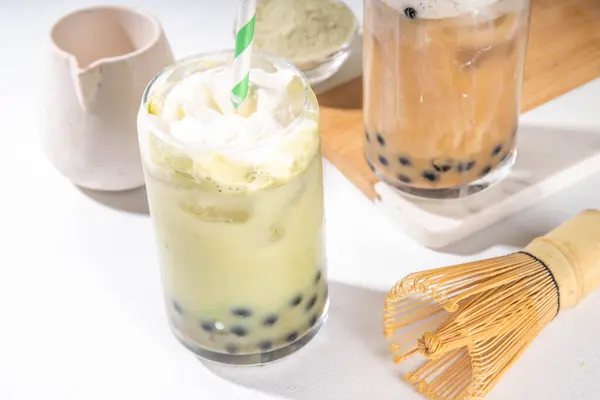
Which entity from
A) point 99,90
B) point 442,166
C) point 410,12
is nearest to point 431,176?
point 442,166

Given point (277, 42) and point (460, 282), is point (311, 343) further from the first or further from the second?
point (277, 42)

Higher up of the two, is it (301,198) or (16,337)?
(301,198)

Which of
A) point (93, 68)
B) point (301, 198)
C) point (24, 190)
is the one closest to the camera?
point (301, 198)

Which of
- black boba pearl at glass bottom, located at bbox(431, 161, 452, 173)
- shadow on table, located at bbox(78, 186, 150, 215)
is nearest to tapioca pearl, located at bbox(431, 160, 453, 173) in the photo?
black boba pearl at glass bottom, located at bbox(431, 161, 452, 173)

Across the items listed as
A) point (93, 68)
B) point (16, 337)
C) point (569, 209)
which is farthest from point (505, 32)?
point (16, 337)

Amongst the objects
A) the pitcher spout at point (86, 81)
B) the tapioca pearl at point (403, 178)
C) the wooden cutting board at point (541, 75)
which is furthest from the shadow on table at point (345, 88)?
the pitcher spout at point (86, 81)

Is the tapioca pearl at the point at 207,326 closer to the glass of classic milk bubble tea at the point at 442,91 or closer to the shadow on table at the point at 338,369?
the shadow on table at the point at 338,369
